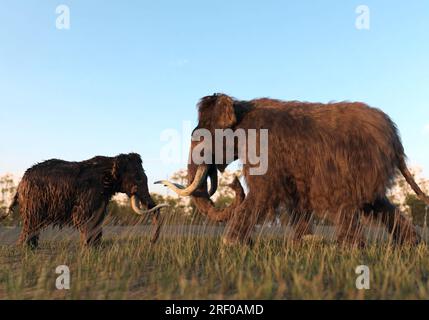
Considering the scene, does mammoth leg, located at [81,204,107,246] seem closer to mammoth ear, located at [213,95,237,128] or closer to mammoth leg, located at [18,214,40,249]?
mammoth leg, located at [18,214,40,249]

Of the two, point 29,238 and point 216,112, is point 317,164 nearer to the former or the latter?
point 216,112

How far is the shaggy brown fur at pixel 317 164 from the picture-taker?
504 cm

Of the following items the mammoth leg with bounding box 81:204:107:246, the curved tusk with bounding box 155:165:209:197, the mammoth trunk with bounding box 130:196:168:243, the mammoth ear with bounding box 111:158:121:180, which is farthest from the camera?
→ the mammoth ear with bounding box 111:158:121:180

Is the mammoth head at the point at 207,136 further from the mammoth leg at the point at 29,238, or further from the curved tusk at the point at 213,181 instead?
the mammoth leg at the point at 29,238

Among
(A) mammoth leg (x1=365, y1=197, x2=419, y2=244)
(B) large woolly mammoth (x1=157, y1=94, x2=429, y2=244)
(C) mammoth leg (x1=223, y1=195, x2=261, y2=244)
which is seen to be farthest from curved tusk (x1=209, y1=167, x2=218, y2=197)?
(A) mammoth leg (x1=365, y1=197, x2=419, y2=244)

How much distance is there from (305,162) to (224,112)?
114 centimetres

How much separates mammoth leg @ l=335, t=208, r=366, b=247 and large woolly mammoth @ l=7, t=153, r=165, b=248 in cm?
242

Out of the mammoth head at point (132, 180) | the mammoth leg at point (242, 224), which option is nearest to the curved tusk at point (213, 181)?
the mammoth leg at point (242, 224)

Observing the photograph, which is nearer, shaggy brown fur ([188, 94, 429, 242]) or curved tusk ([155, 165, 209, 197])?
shaggy brown fur ([188, 94, 429, 242])

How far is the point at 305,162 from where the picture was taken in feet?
17.0

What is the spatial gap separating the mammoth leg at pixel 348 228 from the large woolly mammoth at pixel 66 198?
7.92 ft

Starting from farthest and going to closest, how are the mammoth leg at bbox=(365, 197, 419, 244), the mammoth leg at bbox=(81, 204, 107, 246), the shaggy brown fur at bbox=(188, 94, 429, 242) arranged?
the mammoth leg at bbox=(81, 204, 107, 246)
the mammoth leg at bbox=(365, 197, 419, 244)
the shaggy brown fur at bbox=(188, 94, 429, 242)

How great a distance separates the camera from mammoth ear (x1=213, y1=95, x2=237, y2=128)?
5359mm

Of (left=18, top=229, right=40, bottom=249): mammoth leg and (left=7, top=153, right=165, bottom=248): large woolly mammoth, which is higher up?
(left=7, top=153, right=165, bottom=248): large woolly mammoth
